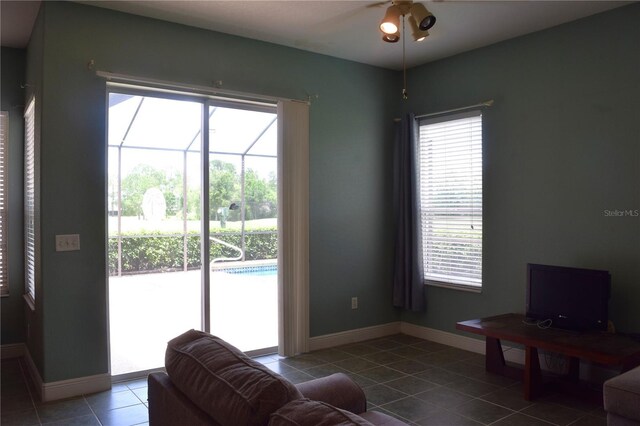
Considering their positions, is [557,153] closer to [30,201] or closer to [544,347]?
[544,347]

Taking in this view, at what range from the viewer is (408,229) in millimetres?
4965

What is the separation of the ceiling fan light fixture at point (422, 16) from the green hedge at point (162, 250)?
227 centimetres

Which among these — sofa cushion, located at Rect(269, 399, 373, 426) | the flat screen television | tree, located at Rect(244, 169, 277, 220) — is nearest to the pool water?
tree, located at Rect(244, 169, 277, 220)

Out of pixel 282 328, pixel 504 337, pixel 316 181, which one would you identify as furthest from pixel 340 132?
pixel 504 337

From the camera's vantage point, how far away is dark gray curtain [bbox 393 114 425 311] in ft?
16.2

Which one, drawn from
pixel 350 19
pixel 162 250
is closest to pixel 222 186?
pixel 162 250

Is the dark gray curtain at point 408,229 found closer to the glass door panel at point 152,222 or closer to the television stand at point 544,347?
the television stand at point 544,347

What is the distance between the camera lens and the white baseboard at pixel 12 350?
4.34 meters

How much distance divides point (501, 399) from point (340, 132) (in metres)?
2.76

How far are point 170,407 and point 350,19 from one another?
10.4ft

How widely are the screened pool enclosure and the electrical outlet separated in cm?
33

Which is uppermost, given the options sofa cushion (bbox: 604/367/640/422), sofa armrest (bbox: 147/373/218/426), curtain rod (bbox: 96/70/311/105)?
curtain rod (bbox: 96/70/311/105)

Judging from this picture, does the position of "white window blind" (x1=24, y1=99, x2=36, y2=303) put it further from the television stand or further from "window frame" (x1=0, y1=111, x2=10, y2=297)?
the television stand

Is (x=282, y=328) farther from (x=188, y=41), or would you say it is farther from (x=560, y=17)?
(x=560, y=17)
